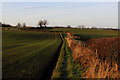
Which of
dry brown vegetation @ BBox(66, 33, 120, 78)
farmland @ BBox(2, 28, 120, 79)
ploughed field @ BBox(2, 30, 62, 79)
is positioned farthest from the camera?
ploughed field @ BBox(2, 30, 62, 79)

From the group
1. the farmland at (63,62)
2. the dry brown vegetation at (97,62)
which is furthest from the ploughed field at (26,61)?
the dry brown vegetation at (97,62)

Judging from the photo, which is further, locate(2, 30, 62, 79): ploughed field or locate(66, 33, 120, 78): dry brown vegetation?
locate(2, 30, 62, 79): ploughed field

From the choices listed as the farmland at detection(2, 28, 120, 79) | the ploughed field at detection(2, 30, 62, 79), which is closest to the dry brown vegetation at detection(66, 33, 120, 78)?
the farmland at detection(2, 28, 120, 79)

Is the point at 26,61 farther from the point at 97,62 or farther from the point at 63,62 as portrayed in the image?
the point at 97,62

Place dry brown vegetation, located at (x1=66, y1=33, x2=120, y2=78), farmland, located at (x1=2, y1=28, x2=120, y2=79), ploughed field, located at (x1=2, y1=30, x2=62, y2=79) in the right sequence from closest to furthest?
dry brown vegetation, located at (x1=66, y1=33, x2=120, y2=78) → farmland, located at (x1=2, y1=28, x2=120, y2=79) → ploughed field, located at (x1=2, y1=30, x2=62, y2=79)

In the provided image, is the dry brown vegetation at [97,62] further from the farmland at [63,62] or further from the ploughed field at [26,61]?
the ploughed field at [26,61]

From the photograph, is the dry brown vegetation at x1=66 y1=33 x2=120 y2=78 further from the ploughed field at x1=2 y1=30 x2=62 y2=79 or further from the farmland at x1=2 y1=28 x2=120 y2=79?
the ploughed field at x1=2 y1=30 x2=62 y2=79

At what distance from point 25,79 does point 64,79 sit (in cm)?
250

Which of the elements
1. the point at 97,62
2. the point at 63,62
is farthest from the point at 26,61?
the point at 97,62

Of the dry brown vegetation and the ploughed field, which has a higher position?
the dry brown vegetation

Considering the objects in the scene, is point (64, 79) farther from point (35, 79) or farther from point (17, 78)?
point (17, 78)

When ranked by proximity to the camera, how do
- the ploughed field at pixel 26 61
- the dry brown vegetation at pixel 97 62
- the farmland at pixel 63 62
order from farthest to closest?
the ploughed field at pixel 26 61
the farmland at pixel 63 62
the dry brown vegetation at pixel 97 62

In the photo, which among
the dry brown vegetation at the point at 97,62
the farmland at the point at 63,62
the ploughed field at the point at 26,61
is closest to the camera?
the dry brown vegetation at the point at 97,62

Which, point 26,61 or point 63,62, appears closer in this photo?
point 63,62
